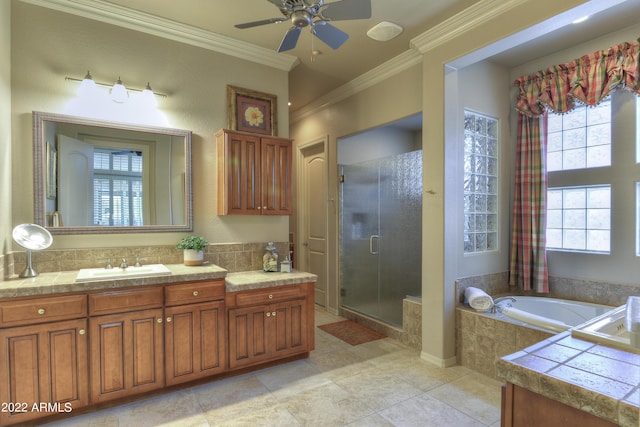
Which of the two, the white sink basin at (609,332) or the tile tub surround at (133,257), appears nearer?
the white sink basin at (609,332)

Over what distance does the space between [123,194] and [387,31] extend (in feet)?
8.41

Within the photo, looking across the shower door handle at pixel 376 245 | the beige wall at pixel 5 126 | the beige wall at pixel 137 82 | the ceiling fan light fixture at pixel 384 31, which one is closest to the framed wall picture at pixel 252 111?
the beige wall at pixel 137 82

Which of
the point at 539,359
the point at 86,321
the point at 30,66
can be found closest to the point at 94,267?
the point at 86,321

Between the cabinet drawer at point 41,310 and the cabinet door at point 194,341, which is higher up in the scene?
the cabinet drawer at point 41,310

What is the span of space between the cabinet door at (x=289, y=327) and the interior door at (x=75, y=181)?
63.3 inches

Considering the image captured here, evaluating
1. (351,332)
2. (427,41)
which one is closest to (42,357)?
(351,332)

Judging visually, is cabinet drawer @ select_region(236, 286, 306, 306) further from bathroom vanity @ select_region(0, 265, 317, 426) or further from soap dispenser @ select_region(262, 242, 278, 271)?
soap dispenser @ select_region(262, 242, 278, 271)

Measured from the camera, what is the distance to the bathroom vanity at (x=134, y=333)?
6.42 feet

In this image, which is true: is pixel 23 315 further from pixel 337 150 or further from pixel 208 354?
pixel 337 150

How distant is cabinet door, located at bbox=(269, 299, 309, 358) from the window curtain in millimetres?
2222

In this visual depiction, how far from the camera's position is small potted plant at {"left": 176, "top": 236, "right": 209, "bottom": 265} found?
2.72 meters

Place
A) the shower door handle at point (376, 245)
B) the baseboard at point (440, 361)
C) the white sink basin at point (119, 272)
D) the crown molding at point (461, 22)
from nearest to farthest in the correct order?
the white sink basin at point (119, 272) < the crown molding at point (461, 22) < the baseboard at point (440, 361) < the shower door handle at point (376, 245)

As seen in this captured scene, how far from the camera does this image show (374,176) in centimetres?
394

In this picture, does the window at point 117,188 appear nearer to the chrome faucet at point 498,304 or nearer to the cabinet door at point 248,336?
the cabinet door at point 248,336
